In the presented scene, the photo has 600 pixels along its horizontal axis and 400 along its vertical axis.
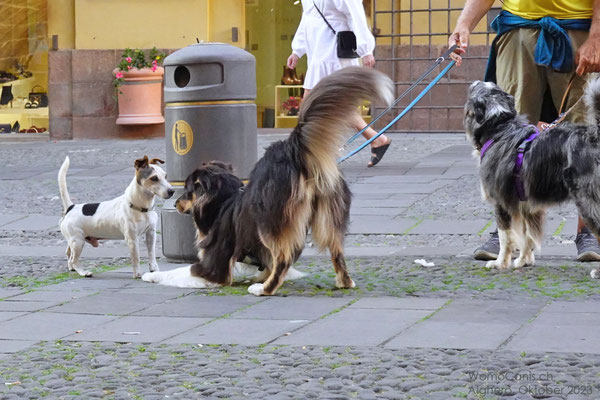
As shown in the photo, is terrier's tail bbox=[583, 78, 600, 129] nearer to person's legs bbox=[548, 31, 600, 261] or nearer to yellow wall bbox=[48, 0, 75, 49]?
person's legs bbox=[548, 31, 600, 261]

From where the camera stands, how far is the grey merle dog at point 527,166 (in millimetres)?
6207

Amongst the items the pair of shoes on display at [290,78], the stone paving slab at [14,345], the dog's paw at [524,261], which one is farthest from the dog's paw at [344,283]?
the pair of shoes on display at [290,78]

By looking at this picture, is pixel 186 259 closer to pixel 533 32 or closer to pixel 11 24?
pixel 533 32

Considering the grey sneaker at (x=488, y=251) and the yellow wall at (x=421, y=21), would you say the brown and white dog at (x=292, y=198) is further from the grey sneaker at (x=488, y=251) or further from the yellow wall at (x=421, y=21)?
the yellow wall at (x=421, y=21)

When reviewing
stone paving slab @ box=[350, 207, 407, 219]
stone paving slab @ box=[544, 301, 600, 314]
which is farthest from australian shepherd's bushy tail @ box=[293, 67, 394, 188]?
stone paving slab @ box=[350, 207, 407, 219]

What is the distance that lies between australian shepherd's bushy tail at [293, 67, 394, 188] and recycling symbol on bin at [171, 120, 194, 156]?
155 centimetres

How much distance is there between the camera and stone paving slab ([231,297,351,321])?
5.65m

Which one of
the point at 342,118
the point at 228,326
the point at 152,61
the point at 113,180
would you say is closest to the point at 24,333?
the point at 228,326

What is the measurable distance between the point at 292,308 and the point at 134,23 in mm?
12004

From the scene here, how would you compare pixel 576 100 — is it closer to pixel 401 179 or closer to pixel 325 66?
pixel 401 179

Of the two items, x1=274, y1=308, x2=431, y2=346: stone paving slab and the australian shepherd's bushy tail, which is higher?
the australian shepherd's bushy tail

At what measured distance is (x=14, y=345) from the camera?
516 centimetres

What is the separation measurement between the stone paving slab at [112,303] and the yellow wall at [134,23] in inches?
436

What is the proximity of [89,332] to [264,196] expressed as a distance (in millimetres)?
1246
